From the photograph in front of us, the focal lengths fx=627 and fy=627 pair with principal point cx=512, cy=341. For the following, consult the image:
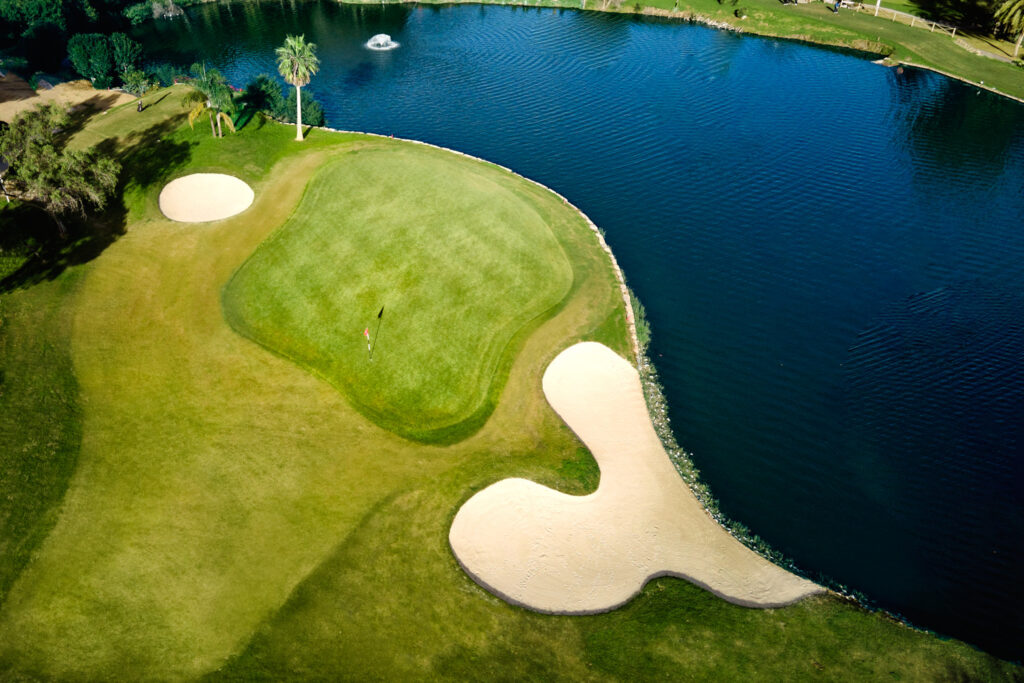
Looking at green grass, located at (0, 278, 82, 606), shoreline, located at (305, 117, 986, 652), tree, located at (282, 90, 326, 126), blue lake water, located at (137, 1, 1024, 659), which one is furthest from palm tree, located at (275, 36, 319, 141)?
shoreline, located at (305, 117, 986, 652)

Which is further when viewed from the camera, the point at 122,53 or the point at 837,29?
the point at 837,29

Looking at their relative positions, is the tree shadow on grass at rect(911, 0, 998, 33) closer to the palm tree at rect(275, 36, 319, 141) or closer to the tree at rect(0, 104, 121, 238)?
the palm tree at rect(275, 36, 319, 141)

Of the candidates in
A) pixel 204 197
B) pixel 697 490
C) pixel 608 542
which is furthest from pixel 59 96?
pixel 697 490

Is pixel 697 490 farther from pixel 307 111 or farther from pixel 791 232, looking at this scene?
pixel 307 111

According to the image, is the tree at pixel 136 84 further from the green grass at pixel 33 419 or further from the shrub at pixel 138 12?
the shrub at pixel 138 12

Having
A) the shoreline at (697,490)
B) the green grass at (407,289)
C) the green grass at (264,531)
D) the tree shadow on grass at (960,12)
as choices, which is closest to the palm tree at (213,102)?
the green grass at (407,289)

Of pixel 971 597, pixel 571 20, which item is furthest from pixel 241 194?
pixel 571 20

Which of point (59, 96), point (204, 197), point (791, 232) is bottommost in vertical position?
point (791, 232)

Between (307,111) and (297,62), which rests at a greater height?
(297,62)
